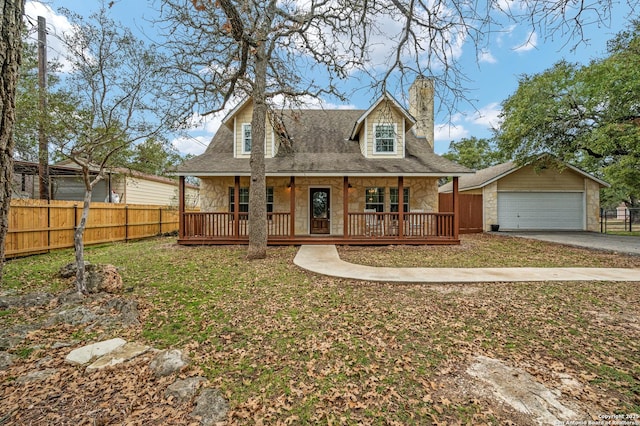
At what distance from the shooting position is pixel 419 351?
311 centimetres

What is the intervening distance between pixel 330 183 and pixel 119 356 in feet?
31.8

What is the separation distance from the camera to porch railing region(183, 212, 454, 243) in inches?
416

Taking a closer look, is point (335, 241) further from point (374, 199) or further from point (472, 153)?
point (472, 153)

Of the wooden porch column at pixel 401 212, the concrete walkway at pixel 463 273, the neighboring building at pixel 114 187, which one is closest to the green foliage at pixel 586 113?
the concrete walkway at pixel 463 273

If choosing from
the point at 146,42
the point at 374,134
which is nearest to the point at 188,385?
the point at 146,42

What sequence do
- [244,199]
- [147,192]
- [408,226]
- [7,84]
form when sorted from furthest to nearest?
[147,192]
[244,199]
[408,226]
[7,84]

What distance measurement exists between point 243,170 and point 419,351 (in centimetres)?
865

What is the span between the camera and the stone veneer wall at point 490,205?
15641mm

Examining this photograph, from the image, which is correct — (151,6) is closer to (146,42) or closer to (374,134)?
(146,42)

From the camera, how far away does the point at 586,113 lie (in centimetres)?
1216

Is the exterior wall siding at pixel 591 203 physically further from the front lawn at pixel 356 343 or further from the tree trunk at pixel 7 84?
the tree trunk at pixel 7 84

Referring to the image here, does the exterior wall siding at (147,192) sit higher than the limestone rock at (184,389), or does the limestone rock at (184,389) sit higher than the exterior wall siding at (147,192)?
the exterior wall siding at (147,192)

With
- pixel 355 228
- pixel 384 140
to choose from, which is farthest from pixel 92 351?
pixel 384 140

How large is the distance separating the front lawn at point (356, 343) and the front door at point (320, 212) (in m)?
6.01
